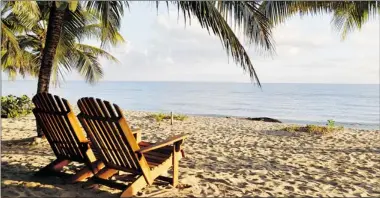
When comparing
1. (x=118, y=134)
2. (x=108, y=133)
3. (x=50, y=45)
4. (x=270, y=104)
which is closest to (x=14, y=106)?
(x=50, y=45)

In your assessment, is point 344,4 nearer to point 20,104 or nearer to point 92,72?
point 92,72

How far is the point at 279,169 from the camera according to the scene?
4777 mm

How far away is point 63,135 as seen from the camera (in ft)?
11.8

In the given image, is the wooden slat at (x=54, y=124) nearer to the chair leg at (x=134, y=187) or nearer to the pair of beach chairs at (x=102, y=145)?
the pair of beach chairs at (x=102, y=145)

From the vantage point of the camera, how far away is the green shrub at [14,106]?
37.3ft

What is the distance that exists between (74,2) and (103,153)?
6.22 feet

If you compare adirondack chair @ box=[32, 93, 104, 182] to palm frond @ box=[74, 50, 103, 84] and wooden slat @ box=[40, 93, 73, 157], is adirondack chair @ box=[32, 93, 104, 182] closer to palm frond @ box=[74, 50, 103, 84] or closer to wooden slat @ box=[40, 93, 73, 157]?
wooden slat @ box=[40, 93, 73, 157]

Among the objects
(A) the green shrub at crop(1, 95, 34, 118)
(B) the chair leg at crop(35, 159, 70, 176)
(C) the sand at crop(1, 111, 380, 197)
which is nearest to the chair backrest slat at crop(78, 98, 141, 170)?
(C) the sand at crop(1, 111, 380, 197)

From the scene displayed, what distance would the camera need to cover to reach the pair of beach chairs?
9.90ft

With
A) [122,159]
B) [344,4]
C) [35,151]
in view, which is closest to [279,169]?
[122,159]

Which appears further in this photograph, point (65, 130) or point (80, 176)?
point (80, 176)

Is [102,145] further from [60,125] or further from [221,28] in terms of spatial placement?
[221,28]

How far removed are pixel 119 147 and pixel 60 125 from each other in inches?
32.5

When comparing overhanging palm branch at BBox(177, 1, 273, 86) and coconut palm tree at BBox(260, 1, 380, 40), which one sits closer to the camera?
overhanging palm branch at BBox(177, 1, 273, 86)
